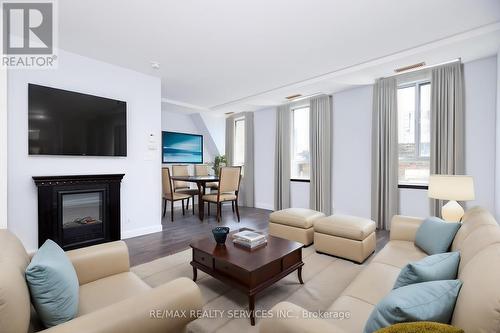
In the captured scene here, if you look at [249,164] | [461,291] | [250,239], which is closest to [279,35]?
[250,239]

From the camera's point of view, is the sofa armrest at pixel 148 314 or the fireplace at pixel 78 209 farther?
the fireplace at pixel 78 209

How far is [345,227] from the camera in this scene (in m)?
2.69

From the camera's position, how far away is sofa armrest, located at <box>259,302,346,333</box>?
0.89 metres

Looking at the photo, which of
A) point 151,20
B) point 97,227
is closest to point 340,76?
point 151,20

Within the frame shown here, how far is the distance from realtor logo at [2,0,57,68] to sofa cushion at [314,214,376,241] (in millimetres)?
3605

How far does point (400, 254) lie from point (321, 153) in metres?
3.02

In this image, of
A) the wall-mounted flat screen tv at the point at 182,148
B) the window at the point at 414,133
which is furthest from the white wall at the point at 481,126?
the wall-mounted flat screen tv at the point at 182,148

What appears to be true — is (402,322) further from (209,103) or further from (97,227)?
(209,103)

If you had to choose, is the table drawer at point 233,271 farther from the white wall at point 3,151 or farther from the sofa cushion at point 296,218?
the white wall at point 3,151

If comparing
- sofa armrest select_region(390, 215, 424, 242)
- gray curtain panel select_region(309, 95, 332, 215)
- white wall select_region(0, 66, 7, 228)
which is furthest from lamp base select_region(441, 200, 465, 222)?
white wall select_region(0, 66, 7, 228)

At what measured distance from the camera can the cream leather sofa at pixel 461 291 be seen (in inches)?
29.1

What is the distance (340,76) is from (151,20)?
→ 281 cm

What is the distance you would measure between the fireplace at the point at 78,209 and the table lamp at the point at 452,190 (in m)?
3.97

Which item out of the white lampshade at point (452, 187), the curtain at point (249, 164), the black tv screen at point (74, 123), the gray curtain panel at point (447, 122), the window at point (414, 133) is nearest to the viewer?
the white lampshade at point (452, 187)
